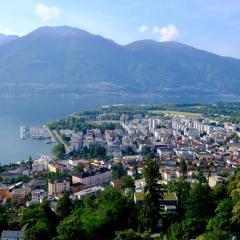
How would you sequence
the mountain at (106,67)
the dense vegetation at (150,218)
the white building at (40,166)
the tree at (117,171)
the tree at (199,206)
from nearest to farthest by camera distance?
the dense vegetation at (150,218) → the tree at (199,206) → the tree at (117,171) → the white building at (40,166) → the mountain at (106,67)

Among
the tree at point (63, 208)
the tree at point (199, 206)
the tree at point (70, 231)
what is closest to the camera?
the tree at point (70, 231)

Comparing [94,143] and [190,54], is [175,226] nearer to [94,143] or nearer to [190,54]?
[94,143]

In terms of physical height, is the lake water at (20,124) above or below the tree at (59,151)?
below

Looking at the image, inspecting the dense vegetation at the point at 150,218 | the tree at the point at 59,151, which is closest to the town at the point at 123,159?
the tree at the point at 59,151

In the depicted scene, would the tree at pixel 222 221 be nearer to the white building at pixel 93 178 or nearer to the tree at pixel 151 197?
the tree at pixel 151 197

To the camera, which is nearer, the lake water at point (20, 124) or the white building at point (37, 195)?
the white building at point (37, 195)

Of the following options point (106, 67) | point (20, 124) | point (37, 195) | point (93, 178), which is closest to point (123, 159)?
point (93, 178)

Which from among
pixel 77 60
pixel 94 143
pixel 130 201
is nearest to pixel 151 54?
pixel 77 60

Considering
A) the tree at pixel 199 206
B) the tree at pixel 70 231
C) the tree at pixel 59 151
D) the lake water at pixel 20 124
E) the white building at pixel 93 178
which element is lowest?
the lake water at pixel 20 124

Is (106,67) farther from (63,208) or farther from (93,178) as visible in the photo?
(63,208)
